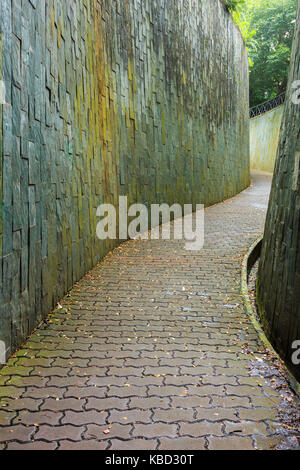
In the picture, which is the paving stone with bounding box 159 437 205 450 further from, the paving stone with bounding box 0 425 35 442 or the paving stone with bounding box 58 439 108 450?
the paving stone with bounding box 0 425 35 442

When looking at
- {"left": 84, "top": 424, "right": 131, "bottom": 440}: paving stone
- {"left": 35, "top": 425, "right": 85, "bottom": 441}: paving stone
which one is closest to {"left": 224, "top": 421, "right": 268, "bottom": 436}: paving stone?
{"left": 84, "top": 424, "right": 131, "bottom": 440}: paving stone

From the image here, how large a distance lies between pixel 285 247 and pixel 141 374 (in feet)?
5.92

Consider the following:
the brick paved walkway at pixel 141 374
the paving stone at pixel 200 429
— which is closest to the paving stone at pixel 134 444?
the brick paved walkway at pixel 141 374

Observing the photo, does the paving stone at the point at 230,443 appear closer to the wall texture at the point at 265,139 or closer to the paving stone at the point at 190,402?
the paving stone at the point at 190,402

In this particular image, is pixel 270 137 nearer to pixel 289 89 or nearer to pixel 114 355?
pixel 289 89

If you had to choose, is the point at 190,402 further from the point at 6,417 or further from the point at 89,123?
the point at 89,123

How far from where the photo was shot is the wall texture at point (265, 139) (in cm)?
2511

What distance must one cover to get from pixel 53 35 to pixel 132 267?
11.3ft

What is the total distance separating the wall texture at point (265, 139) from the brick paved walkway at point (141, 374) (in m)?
20.4

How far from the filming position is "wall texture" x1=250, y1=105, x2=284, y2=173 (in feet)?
82.4

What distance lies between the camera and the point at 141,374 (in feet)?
11.8

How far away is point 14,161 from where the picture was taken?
3.78 metres

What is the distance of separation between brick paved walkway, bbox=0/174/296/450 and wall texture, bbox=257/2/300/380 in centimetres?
29

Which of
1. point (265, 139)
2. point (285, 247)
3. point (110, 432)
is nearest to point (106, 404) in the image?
point (110, 432)
